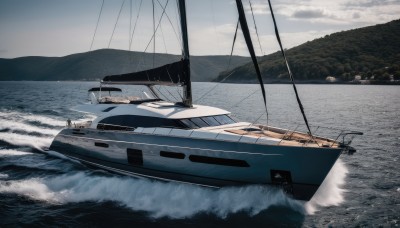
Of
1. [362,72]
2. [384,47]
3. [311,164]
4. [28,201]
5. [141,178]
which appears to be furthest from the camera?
[384,47]

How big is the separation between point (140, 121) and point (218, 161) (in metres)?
3.80

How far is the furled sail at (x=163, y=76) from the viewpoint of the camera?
12.4m

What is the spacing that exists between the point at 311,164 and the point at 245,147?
6.64ft

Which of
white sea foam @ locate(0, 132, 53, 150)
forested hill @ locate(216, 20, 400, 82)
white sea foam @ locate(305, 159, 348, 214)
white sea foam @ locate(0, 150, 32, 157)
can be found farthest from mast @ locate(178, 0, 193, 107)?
forested hill @ locate(216, 20, 400, 82)

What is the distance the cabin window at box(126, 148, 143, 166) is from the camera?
11.8 m

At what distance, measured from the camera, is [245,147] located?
32.1 feet

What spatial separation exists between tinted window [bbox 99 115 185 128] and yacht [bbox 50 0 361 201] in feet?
0.13

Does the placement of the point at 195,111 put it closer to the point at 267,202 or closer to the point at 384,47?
the point at 267,202

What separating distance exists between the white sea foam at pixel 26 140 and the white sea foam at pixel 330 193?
14600 millimetres

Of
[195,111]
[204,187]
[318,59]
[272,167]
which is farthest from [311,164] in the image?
[318,59]

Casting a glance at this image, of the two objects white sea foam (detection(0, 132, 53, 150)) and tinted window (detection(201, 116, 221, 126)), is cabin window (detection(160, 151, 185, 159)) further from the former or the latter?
white sea foam (detection(0, 132, 53, 150))

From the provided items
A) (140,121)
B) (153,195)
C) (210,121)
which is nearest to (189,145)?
(210,121)

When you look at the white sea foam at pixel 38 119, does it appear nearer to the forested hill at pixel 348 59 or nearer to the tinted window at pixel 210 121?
the tinted window at pixel 210 121

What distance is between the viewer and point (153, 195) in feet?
36.0
